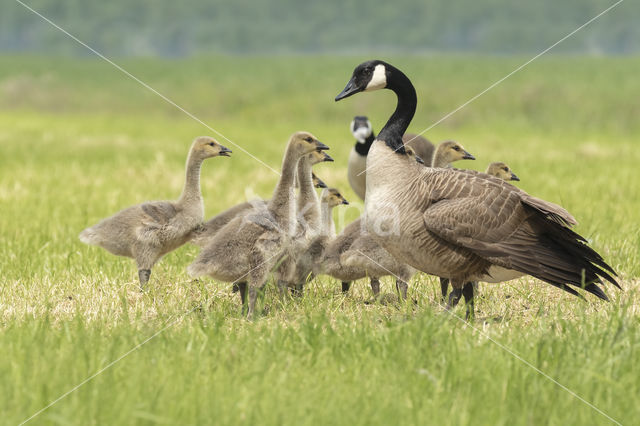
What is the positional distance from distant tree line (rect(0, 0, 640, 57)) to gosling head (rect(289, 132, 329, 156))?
125 m

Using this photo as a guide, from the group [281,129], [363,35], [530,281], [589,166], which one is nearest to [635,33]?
[363,35]

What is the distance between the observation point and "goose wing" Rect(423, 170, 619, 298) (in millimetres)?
5672

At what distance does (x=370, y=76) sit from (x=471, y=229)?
1667mm

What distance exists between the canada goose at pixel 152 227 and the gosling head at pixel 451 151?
2260mm

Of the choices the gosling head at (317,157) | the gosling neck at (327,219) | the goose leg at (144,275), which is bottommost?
the goose leg at (144,275)

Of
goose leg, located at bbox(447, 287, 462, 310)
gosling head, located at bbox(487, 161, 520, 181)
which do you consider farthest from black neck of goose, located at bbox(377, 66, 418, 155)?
gosling head, located at bbox(487, 161, 520, 181)

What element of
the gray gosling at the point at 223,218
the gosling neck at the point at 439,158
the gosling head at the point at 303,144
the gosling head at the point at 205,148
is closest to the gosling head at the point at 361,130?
the gosling neck at the point at 439,158

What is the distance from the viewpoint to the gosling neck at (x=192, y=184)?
7543 mm

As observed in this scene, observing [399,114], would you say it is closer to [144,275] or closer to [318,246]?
[318,246]

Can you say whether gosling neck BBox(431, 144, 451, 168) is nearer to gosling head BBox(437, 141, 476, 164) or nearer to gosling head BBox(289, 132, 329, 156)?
gosling head BBox(437, 141, 476, 164)


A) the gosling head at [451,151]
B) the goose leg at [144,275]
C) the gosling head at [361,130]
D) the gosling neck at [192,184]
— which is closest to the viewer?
the goose leg at [144,275]

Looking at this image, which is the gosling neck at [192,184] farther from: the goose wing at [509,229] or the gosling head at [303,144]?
the goose wing at [509,229]

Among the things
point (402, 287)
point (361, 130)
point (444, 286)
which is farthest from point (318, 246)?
point (361, 130)

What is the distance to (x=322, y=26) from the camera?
5423 inches
